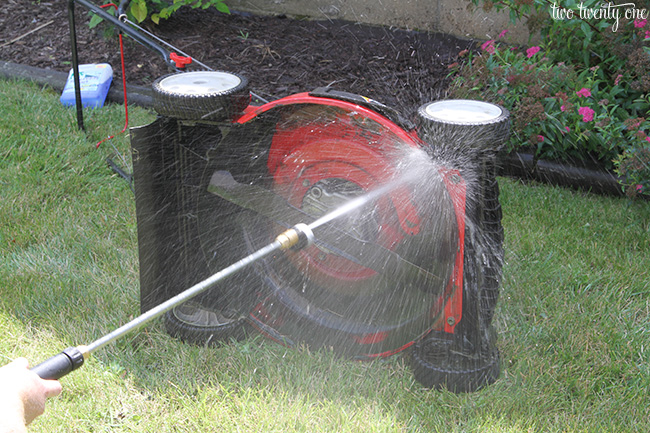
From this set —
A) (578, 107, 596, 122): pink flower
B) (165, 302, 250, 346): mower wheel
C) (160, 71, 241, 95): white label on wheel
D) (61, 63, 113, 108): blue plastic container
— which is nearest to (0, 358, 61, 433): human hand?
(165, 302, 250, 346): mower wheel

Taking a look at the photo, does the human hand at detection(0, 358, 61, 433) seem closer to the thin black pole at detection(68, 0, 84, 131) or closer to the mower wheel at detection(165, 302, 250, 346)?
the mower wheel at detection(165, 302, 250, 346)

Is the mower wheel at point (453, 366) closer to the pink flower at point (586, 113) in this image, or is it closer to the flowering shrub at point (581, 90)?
the flowering shrub at point (581, 90)

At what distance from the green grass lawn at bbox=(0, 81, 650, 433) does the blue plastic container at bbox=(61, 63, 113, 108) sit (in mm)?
1181

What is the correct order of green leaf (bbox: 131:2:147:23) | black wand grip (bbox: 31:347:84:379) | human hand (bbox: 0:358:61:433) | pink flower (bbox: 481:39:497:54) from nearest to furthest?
human hand (bbox: 0:358:61:433)
black wand grip (bbox: 31:347:84:379)
pink flower (bbox: 481:39:497:54)
green leaf (bbox: 131:2:147:23)

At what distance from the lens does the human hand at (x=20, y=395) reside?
1.20 meters

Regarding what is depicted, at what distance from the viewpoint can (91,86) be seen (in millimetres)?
4160

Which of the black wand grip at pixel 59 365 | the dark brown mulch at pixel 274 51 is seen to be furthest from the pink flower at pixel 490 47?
the black wand grip at pixel 59 365

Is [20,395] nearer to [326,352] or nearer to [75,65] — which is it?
[326,352]

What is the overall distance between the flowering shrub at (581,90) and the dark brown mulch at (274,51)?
0.77 meters

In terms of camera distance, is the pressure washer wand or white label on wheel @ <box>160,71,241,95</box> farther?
white label on wheel @ <box>160,71,241,95</box>

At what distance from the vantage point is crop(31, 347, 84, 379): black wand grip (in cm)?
131

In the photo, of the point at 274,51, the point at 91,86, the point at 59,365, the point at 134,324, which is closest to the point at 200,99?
the point at 134,324

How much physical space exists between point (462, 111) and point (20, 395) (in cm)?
140

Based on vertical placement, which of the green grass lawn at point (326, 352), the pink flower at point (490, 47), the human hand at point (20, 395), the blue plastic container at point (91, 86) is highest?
the pink flower at point (490, 47)
